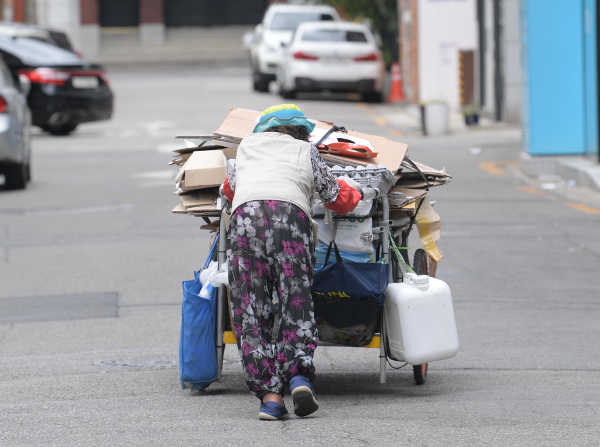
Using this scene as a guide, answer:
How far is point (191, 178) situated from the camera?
5.73 m

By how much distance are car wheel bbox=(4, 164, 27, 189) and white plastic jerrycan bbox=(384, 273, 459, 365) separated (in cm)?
998

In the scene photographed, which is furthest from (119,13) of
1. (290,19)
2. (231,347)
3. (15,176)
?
(231,347)

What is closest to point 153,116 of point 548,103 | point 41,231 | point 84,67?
point 84,67

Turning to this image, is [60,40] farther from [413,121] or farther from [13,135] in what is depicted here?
[13,135]

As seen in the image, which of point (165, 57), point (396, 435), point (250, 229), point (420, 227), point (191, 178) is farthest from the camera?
point (165, 57)

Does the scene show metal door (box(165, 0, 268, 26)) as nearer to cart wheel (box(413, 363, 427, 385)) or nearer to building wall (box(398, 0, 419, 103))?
building wall (box(398, 0, 419, 103))

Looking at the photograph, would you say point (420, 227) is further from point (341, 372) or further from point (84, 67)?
point (84, 67)

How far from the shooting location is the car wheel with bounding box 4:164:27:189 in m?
14.8

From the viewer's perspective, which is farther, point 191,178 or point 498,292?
point 498,292

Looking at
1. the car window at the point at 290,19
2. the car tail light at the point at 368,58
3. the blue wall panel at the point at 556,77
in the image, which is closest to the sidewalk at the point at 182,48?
the car window at the point at 290,19

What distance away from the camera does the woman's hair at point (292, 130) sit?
5410 millimetres

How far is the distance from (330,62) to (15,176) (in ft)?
41.5

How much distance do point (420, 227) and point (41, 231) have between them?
642 centimetres

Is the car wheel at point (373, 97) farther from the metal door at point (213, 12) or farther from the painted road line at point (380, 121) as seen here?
the metal door at point (213, 12)
